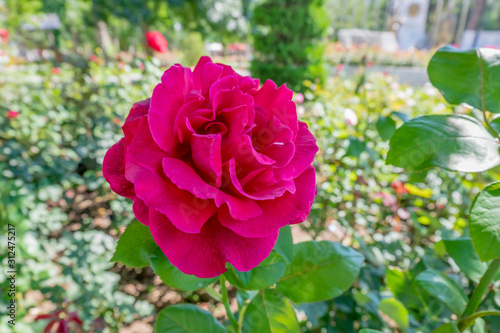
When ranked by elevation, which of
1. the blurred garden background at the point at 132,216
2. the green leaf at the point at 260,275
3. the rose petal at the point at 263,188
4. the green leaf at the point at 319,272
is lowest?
the blurred garden background at the point at 132,216

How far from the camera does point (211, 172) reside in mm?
292

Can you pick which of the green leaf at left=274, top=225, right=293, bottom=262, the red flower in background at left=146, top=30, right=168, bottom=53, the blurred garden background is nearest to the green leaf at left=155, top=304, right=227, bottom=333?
the blurred garden background

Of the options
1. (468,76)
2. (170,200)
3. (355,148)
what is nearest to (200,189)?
(170,200)

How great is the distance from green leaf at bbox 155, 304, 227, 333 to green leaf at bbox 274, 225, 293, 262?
0.18 metres

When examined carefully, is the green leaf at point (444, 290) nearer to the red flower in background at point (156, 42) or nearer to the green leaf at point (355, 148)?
the green leaf at point (355, 148)

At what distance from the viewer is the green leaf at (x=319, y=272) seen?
415 millimetres

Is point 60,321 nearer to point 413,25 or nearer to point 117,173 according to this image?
point 117,173

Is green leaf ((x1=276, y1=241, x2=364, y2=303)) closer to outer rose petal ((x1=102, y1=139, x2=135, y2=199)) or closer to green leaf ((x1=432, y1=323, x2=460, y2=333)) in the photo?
green leaf ((x1=432, y1=323, x2=460, y2=333))

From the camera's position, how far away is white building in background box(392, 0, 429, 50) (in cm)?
1680

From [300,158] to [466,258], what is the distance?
387 millimetres

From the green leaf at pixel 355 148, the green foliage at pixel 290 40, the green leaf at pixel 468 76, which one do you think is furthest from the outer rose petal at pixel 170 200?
the green foliage at pixel 290 40

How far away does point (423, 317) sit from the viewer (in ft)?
2.52

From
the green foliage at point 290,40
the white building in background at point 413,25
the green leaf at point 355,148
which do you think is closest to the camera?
the green leaf at point 355,148

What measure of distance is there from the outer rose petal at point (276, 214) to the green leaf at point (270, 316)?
0.49 feet
